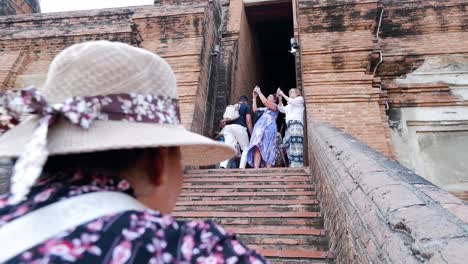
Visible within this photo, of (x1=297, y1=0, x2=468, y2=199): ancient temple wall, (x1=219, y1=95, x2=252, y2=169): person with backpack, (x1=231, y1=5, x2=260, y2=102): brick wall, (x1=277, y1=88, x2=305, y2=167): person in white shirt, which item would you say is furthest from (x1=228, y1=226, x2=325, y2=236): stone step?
(x1=231, y1=5, x2=260, y2=102): brick wall

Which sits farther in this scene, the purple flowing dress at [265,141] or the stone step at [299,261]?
the purple flowing dress at [265,141]

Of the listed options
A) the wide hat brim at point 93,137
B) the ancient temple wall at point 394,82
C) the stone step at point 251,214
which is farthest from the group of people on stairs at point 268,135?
the wide hat brim at point 93,137

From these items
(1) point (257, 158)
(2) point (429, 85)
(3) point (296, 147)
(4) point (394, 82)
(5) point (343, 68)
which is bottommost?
(1) point (257, 158)

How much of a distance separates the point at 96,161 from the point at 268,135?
5.69 metres

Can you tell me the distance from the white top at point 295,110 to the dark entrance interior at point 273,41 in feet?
11.5

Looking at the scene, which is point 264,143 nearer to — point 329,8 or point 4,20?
point 329,8

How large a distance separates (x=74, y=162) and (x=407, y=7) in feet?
29.0

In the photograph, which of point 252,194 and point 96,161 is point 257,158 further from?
point 96,161

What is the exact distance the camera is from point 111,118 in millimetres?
901

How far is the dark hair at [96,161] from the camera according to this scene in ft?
2.92

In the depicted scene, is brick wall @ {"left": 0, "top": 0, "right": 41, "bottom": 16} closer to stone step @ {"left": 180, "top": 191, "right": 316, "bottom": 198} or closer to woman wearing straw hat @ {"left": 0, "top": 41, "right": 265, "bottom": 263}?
stone step @ {"left": 180, "top": 191, "right": 316, "bottom": 198}

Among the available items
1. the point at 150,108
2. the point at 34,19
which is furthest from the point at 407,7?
the point at 34,19

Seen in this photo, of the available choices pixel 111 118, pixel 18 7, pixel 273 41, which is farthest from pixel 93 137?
pixel 18 7

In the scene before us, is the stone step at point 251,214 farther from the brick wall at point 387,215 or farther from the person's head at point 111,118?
the person's head at point 111,118
